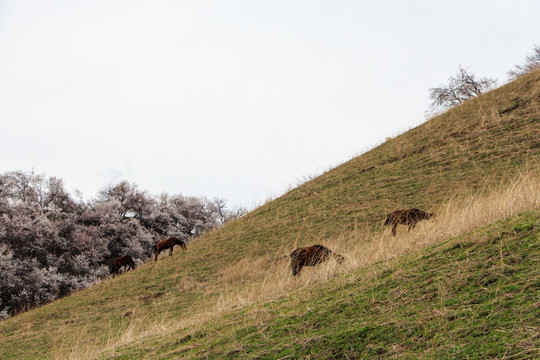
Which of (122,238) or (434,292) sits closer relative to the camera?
(434,292)

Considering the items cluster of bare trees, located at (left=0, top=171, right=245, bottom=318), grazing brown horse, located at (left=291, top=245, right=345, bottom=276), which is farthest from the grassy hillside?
cluster of bare trees, located at (left=0, top=171, right=245, bottom=318)

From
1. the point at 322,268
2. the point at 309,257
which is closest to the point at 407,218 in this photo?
the point at 309,257

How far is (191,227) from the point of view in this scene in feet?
147

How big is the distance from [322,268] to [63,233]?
29.5 m

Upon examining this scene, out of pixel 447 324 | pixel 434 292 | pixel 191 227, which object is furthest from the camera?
pixel 191 227

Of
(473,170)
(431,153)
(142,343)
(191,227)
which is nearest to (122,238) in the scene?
(191,227)

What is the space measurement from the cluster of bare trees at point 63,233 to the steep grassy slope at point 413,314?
1866 centimetres

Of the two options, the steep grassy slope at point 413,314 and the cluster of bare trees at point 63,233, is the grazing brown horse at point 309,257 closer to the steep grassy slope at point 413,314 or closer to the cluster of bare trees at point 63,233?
the steep grassy slope at point 413,314

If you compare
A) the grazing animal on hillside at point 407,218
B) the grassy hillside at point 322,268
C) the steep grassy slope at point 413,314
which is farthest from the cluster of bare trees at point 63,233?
the steep grassy slope at point 413,314

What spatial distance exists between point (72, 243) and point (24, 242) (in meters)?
3.12

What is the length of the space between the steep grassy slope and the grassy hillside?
3cm

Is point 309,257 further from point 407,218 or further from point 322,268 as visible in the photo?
point 407,218

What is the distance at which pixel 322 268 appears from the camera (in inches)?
258

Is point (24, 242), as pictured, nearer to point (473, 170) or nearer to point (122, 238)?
point (122, 238)
